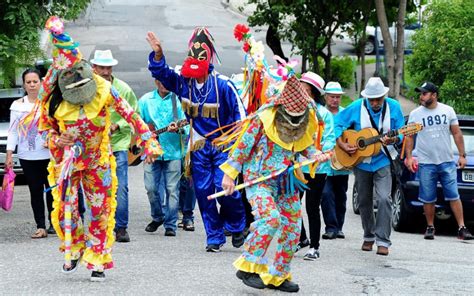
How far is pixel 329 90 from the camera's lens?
13078mm

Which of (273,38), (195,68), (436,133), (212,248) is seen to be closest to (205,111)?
(195,68)

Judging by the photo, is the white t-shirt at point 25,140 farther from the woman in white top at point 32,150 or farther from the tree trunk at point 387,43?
the tree trunk at point 387,43

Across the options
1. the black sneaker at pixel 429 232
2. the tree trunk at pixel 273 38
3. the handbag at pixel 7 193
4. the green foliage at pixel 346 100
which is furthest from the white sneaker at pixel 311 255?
the green foliage at pixel 346 100

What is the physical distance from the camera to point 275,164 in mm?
9414

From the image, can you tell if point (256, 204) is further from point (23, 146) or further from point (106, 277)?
point (23, 146)

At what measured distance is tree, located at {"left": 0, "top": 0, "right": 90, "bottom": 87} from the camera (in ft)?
46.3

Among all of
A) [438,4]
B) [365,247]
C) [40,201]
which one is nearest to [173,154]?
[40,201]

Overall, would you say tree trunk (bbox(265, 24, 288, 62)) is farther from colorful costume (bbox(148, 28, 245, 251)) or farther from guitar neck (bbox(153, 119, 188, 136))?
colorful costume (bbox(148, 28, 245, 251))

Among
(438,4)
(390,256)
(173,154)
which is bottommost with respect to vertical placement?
(390,256)

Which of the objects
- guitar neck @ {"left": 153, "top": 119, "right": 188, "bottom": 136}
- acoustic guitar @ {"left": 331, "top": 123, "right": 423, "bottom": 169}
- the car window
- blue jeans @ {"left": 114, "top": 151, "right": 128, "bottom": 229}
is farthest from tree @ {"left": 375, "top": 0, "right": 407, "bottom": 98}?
blue jeans @ {"left": 114, "top": 151, "right": 128, "bottom": 229}

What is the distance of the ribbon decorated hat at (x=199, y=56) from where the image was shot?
445 inches

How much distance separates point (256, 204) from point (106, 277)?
1572 mm

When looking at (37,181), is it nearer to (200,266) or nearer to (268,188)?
(200,266)

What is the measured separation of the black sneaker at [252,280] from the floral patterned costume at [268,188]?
48mm
